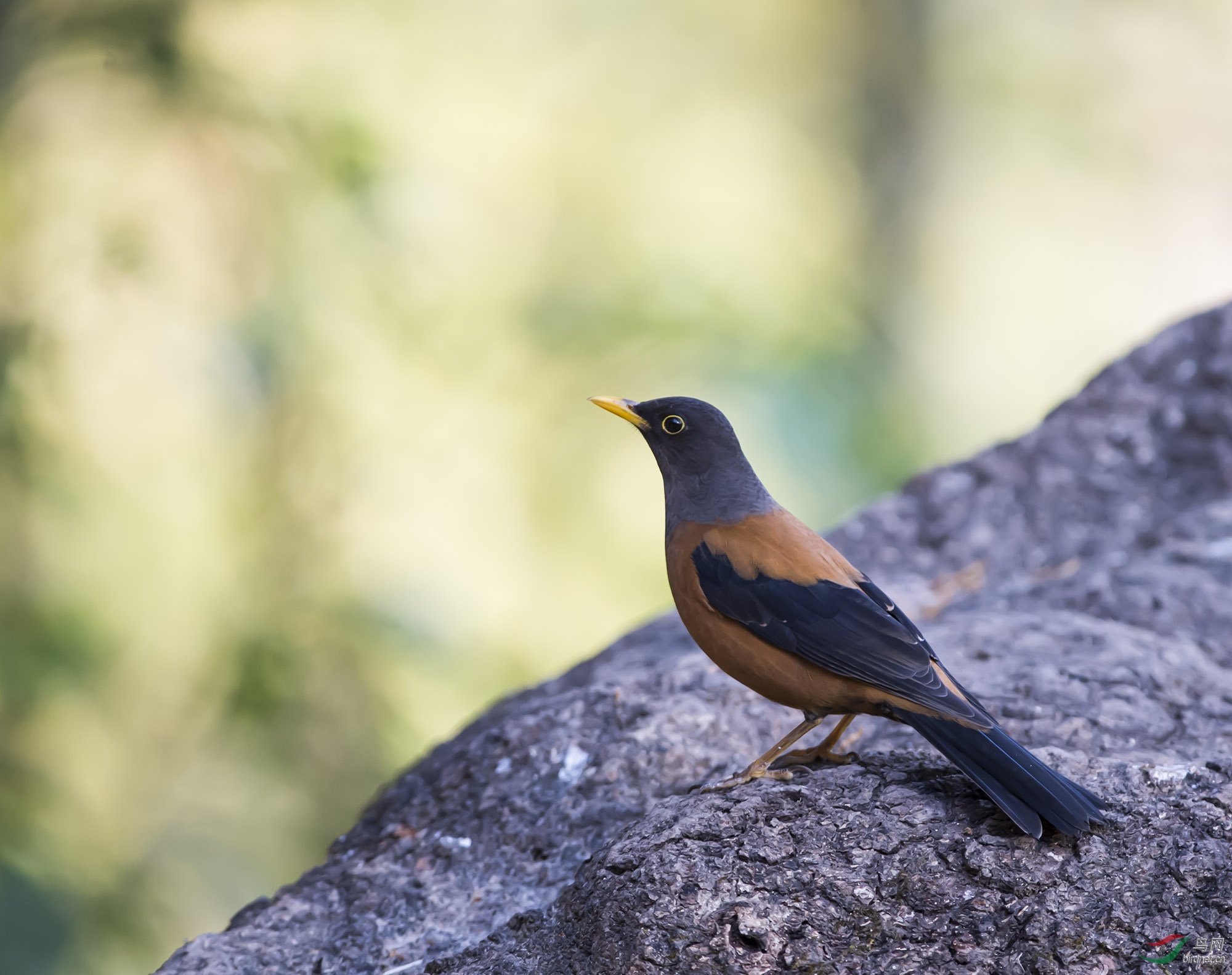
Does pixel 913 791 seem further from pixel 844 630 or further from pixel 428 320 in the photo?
pixel 428 320

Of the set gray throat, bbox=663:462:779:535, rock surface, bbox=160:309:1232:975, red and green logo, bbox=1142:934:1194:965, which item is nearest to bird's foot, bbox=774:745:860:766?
rock surface, bbox=160:309:1232:975

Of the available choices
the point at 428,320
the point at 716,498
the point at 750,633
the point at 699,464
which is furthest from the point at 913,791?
the point at 428,320

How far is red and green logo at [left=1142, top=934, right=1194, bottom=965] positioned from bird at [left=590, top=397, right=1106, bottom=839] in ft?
0.88

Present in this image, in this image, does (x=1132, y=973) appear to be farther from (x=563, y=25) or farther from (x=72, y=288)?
(x=563, y=25)

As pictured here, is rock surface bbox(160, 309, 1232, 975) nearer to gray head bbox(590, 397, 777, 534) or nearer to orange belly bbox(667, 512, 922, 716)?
orange belly bbox(667, 512, 922, 716)

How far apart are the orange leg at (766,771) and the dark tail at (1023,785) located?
1.54 ft

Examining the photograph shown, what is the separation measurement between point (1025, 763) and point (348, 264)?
22.0 feet

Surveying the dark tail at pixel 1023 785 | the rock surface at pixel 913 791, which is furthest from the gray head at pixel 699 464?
the dark tail at pixel 1023 785

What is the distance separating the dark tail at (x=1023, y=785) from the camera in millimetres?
2398


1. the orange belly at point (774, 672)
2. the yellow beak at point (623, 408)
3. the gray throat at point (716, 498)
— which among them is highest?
the yellow beak at point (623, 408)

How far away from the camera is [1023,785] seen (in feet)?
7.95

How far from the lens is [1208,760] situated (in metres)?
2.71

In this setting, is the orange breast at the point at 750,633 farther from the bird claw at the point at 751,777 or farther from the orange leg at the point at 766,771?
the bird claw at the point at 751,777

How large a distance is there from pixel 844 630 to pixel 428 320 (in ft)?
20.5
